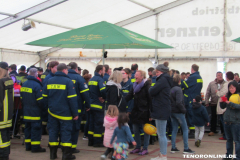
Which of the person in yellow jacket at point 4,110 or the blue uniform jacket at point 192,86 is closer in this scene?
the person in yellow jacket at point 4,110

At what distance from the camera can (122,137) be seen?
4.77 m

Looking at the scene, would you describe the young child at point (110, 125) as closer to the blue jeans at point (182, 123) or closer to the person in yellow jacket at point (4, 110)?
the blue jeans at point (182, 123)

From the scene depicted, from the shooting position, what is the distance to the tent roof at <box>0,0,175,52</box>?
9.67 metres

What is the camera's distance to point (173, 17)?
1195cm

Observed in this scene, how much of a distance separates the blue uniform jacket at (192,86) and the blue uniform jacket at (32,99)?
4322mm

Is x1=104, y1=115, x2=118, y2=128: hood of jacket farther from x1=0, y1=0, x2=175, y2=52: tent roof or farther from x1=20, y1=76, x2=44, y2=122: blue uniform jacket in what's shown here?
x1=0, y1=0, x2=175, y2=52: tent roof

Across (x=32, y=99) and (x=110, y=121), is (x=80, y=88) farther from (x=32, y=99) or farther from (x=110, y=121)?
(x=110, y=121)

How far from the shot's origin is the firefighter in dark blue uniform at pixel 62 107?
523 cm

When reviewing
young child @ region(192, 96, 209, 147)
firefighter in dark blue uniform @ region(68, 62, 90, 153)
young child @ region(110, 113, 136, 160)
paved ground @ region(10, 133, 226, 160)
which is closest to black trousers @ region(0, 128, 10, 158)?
paved ground @ region(10, 133, 226, 160)

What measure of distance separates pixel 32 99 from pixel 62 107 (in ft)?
3.55

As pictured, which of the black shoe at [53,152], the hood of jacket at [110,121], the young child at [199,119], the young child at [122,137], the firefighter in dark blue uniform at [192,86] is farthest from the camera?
the firefighter in dark blue uniform at [192,86]

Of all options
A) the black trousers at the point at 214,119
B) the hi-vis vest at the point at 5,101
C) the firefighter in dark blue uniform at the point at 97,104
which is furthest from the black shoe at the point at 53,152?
the black trousers at the point at 214,119

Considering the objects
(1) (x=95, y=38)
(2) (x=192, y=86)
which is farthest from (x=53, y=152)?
(2) (x=192, y=86)

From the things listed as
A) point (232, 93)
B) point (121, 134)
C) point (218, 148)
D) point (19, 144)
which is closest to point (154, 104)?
point (121, 134)
